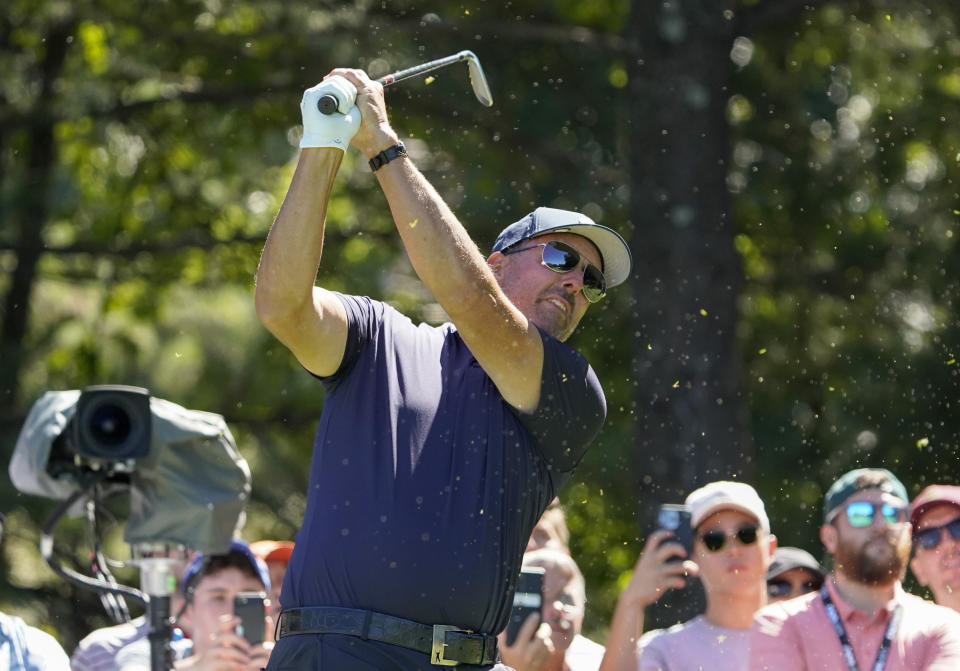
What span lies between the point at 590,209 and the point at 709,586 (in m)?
4.53

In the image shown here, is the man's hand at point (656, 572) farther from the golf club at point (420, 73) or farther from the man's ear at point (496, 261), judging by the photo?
the golf club at point (420, 73)

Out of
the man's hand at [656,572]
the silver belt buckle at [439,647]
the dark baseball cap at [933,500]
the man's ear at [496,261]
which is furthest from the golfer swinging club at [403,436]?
the dark baseball cap at [933,500]

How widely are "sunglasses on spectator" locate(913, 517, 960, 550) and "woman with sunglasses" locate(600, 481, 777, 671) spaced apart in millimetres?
543

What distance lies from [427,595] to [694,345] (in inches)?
212

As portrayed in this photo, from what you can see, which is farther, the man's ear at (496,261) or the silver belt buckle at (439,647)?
the man's ear at (496,261)

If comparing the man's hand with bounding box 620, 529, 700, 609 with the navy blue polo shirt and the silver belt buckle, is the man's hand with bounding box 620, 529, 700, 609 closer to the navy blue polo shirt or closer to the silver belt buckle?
the navy blue polo shirt

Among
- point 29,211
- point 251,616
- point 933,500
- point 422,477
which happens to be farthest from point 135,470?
point 29,211

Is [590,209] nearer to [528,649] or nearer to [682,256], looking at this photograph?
[682,256]

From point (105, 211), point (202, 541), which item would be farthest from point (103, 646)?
point (105, 211)

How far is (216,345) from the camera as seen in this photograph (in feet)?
38.8

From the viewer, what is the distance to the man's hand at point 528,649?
4.83 m

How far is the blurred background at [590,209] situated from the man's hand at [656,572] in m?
3.28

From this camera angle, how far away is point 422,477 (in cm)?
338

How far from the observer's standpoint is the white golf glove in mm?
3314
